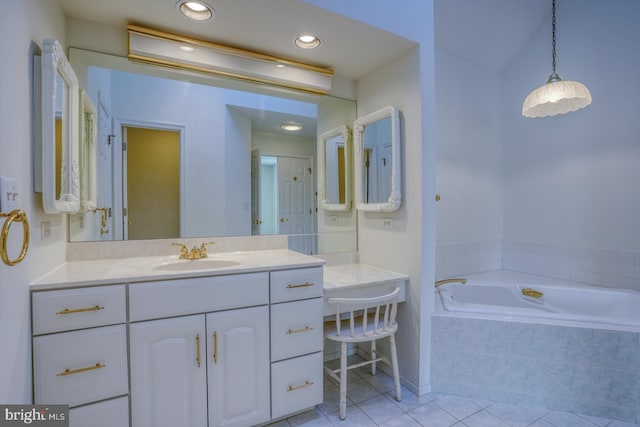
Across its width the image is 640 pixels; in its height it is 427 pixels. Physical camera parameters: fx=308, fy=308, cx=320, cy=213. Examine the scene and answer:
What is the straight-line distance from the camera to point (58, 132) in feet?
4.47

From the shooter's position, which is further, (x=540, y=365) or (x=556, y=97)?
(x=556, y=97)

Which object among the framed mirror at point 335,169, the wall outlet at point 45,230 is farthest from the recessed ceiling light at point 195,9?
the wall outlet at point 45,230

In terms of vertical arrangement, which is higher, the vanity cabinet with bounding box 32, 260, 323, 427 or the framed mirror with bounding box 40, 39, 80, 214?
the framed mirror with bounding box 40, 39, 80, 214

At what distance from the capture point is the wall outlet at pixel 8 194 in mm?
938

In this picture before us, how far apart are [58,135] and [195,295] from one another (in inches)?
36.7

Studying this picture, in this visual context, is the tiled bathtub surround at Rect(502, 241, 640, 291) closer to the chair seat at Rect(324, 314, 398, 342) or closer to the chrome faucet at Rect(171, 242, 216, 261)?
the chair seat at Rect(324, 314, 398, 342)

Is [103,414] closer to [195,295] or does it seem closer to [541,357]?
[195,295]

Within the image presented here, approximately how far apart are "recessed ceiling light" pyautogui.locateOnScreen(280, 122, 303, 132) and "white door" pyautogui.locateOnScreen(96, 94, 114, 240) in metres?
1.07

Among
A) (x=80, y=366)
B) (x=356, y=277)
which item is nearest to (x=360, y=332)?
(x=356, y=277)

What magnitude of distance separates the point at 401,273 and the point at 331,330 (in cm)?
60

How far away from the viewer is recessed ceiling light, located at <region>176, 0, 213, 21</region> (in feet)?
4.98

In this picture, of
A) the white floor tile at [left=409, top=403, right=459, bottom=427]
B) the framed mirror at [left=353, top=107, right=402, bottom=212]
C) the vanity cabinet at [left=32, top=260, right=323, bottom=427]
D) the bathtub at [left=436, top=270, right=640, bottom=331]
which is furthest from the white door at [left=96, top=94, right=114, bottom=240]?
the bathtub at [left=436, top=270, right=640, bottom=331]

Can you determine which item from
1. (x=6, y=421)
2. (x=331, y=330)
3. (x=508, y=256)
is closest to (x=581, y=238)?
(x=508, y=256)

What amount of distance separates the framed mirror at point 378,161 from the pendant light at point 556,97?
3.15ft
